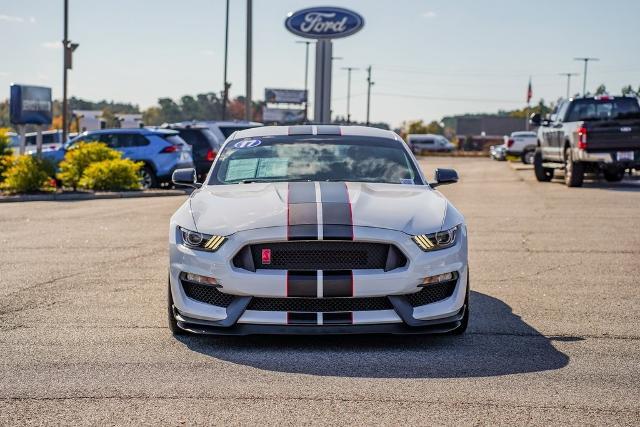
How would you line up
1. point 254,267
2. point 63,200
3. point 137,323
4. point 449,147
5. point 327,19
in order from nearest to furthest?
point 254,267 → point 137,323 → point 63,200 → point 327,19 → point 449,147

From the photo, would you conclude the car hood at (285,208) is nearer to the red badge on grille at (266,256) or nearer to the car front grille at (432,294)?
the red badge on grille at (266,256)

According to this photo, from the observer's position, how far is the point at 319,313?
6.43m

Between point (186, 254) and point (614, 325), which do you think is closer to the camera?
point (186, 254)

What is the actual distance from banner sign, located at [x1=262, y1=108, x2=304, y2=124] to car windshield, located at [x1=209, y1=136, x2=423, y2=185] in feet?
349

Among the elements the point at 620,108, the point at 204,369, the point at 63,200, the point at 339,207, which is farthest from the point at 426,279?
the point at 620,108

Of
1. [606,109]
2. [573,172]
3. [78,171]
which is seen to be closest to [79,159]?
[78,171]

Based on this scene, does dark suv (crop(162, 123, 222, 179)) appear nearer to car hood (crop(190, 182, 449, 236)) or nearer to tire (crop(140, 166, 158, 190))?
tire (crop(140, 166, 158, 190))

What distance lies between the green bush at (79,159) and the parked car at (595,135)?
10.9 m

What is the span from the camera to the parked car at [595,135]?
79.2ft

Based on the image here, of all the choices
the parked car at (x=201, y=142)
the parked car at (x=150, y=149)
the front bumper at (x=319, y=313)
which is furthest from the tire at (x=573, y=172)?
the front bumper at (x=319, y=313)

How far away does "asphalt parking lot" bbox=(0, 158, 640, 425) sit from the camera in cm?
507

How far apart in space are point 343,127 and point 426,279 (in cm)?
262

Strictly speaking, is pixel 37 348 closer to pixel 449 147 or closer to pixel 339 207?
pixel 339 207

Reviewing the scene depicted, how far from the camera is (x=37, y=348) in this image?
6555mm
